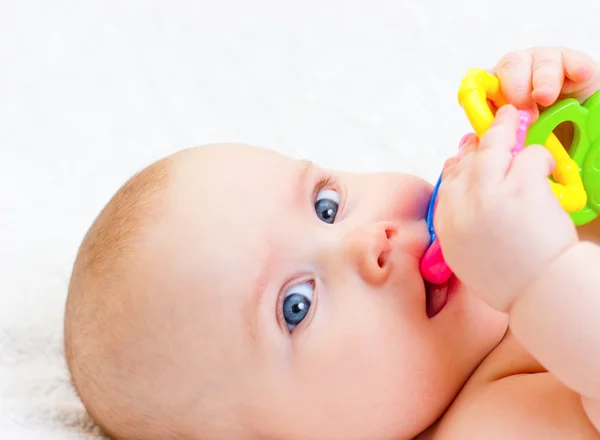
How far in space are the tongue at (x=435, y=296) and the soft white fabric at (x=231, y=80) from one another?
664mm

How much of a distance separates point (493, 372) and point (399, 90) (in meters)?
0.92

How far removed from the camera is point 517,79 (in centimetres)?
109

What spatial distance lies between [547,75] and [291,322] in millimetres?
479

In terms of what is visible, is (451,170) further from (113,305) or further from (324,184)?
(113,305)

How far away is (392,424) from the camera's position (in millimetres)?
1139

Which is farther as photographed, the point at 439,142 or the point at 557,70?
the point at 439,142

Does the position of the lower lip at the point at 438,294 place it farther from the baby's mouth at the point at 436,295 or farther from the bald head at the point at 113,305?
the bald head at the point at 113,305

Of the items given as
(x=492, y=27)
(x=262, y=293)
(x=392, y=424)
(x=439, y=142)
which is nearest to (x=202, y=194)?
(x=262, y=293)

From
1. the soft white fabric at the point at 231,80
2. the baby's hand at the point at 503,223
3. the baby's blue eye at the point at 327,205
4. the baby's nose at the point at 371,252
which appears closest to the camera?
the baby's hand at the point at 503,223

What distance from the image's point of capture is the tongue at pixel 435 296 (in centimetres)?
116

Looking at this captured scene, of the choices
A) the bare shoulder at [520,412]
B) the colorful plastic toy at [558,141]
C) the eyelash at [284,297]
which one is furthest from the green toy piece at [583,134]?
the eyelash at [284,297]

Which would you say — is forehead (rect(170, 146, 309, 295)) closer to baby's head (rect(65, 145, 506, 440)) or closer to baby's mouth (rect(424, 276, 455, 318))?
baby's head (rect(65, 145, 506, 440))

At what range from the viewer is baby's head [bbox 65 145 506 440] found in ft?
3.60

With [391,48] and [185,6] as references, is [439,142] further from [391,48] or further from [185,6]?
[185,6]
